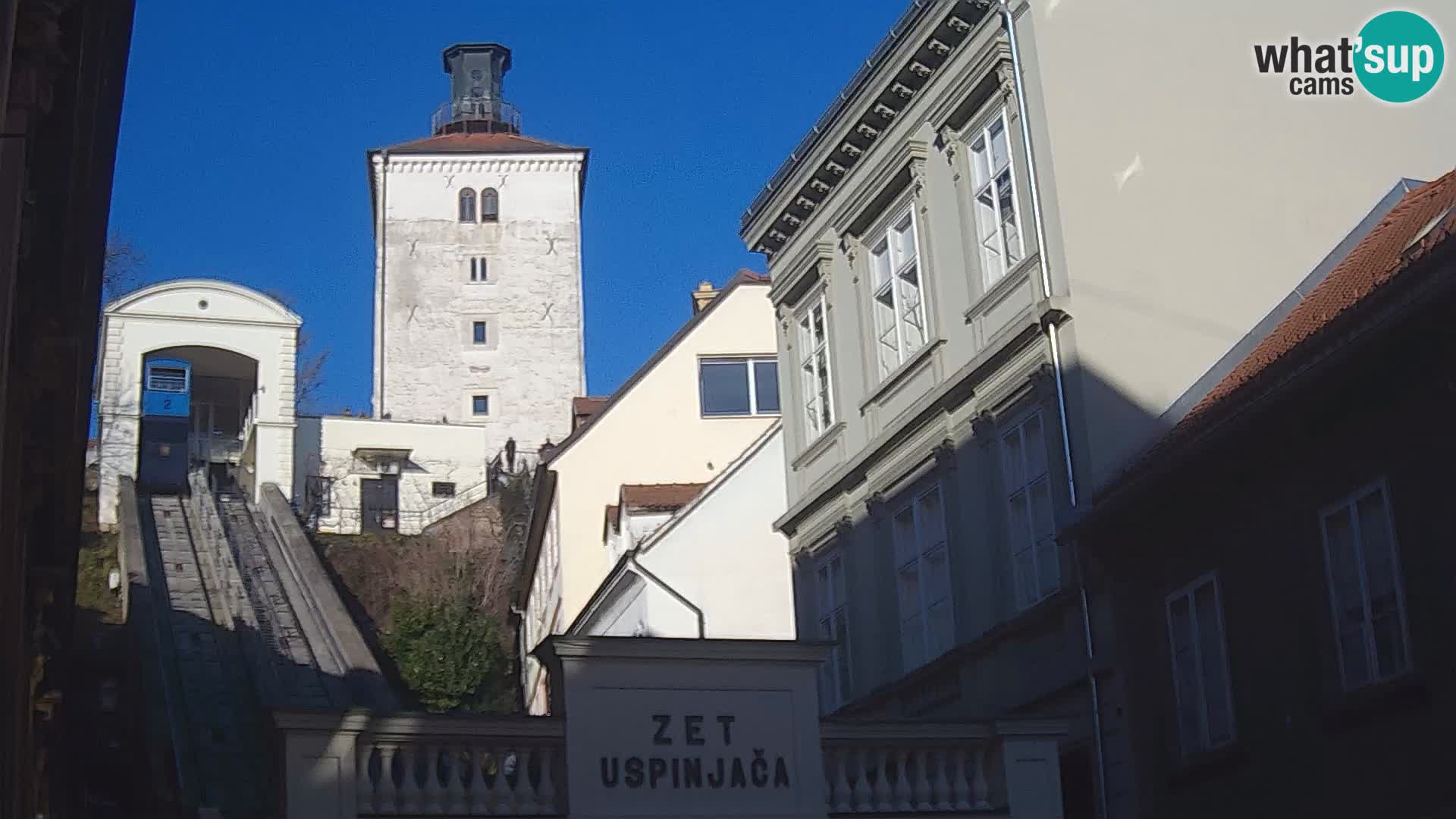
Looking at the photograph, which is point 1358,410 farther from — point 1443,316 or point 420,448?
point 420,448

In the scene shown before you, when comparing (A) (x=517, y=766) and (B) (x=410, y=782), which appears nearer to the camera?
(B) (x=410, y=782)

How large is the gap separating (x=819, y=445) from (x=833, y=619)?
2155 mm

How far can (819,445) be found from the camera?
26062mm

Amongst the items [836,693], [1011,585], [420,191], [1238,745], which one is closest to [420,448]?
[420,191]

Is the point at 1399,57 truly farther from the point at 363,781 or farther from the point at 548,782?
the point at 363,781

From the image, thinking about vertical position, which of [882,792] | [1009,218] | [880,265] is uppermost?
[880,265]

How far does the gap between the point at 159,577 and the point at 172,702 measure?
33.2 ft

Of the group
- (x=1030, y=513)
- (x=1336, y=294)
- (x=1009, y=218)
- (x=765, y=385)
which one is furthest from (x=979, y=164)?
(x=765, y=385)

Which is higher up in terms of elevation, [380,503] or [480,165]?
[480,165]

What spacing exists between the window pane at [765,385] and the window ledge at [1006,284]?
18.9 m

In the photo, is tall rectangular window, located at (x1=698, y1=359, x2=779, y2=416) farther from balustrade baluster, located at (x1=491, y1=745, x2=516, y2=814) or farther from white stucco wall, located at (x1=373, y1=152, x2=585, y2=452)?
white stucco wall, located at (x1=373, y1=152, x2=585, y2=452)

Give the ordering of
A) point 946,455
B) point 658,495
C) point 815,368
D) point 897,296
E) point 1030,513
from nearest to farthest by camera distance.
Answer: point 1030,513
point 946,455
point 897,296
point 815,368
point 658,495

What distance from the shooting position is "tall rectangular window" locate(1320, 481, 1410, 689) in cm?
1507

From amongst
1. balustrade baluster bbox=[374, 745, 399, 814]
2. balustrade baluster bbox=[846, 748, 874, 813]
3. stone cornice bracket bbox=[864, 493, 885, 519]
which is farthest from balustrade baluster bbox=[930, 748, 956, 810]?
stone cornice bracket bbox=[864, 493, 885, 519]
